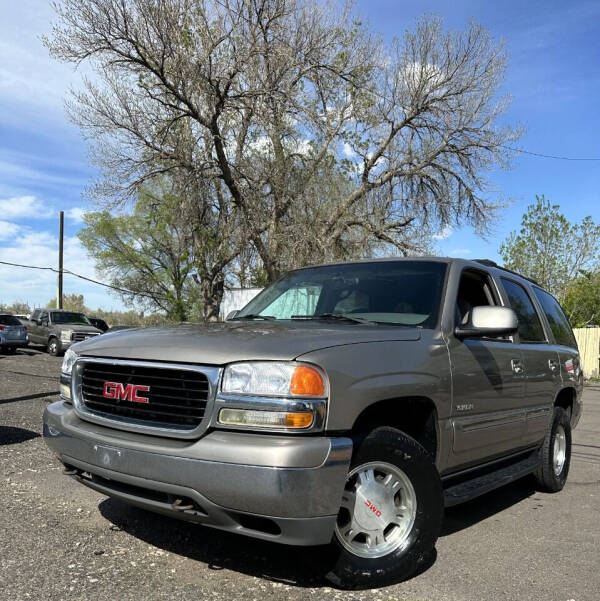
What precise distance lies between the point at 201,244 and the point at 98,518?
17.6 meters

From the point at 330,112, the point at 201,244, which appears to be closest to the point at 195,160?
the point at 201,244

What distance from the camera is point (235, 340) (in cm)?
321

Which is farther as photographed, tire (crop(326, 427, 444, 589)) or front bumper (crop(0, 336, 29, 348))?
front bumper (crop(0, 336, 29, 348))

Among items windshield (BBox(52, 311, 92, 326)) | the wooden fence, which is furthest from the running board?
windshield (BBox(52, 311, 92, 326))

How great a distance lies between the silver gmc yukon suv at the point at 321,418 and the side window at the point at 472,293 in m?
0.09

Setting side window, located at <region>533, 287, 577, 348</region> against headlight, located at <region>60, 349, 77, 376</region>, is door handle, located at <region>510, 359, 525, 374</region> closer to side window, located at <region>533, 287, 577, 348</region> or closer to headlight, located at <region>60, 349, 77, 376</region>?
side window, located at <region>533, 287, 577, 348</region>

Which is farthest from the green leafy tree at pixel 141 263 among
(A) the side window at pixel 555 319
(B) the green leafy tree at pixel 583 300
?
(A) the side window at pixel 555 319

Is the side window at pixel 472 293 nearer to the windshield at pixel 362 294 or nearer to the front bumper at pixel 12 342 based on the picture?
the windshield at pixel 362 294

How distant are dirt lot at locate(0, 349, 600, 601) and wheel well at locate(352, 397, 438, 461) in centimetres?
72

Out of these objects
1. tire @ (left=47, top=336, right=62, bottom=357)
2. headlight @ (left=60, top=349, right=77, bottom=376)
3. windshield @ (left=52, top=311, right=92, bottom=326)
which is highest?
headlight @ (left=60, top=349, right=77, bottom=376)

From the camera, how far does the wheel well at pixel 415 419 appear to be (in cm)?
355

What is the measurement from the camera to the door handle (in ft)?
15.1

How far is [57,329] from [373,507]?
21.8 m

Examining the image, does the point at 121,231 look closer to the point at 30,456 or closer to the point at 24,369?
the point at 24,369
